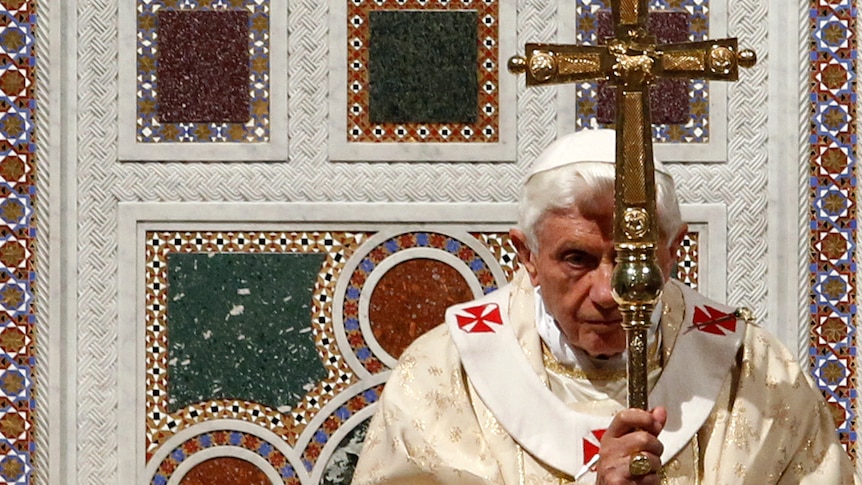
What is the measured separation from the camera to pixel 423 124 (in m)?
5.54

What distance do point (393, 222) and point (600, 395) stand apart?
4.68 ft

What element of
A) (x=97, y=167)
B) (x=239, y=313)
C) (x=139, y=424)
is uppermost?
(x=97, y=167)

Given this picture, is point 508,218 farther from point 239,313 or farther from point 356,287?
point 239,313

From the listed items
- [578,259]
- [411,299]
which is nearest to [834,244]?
[411,299]

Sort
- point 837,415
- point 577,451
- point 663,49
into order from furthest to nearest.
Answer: point 837,415 → point 577,451 → point 663,49

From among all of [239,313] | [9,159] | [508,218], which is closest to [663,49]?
[508,218]

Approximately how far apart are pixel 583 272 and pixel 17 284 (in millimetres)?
2179

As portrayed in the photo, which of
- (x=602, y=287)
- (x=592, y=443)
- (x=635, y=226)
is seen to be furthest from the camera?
(x=592, y=443)

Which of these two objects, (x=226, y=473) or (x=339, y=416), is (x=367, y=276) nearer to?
(x=339, y=416)

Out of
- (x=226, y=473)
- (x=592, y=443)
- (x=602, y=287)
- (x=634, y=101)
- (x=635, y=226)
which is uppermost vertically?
(x=634, y=101)

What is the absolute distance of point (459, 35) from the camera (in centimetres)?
555

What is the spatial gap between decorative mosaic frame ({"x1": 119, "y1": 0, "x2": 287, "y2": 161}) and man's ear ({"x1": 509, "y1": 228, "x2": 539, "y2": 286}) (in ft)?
4.88

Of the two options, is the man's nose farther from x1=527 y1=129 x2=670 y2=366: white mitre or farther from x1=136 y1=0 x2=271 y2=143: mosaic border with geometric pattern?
x1=136 y1=0 x2=271 y2=143: mosaic border with geometric pattern

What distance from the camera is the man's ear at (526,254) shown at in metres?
4.20
